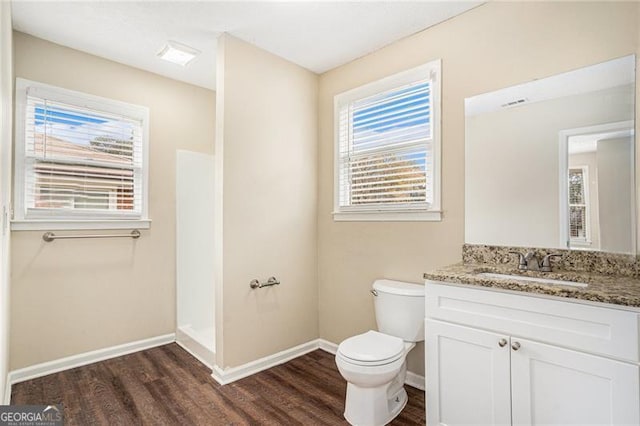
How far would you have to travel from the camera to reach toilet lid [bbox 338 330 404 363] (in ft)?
6.00

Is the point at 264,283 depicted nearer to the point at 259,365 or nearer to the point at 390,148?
the point at 259,365

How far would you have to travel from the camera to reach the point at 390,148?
2533 millimetres

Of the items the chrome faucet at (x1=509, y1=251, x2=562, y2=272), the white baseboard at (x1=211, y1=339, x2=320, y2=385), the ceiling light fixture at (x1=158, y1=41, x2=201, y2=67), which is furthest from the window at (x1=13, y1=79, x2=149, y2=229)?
the chrome faucet at (x1=509, y1=251, x2=562, y2=272)

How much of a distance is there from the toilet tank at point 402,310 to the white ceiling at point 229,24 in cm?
182

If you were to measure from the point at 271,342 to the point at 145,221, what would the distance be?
1544mm

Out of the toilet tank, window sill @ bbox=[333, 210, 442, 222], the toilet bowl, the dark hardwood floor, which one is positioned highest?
window sill @ bbox=[333, 210, 442, 222]

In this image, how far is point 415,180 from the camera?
239cm

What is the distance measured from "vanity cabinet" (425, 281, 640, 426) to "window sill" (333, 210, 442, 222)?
636mm

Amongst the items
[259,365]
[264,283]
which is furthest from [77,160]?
[259,365]

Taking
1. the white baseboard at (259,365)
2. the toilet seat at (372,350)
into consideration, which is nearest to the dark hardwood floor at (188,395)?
the white baseboard at (259,365)

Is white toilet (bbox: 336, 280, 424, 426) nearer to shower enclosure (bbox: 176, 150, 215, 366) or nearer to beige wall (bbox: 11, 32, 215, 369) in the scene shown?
shower enclosure (bbox: 176, 150, 215, 366)

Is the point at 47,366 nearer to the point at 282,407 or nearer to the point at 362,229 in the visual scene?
the point at 282,407

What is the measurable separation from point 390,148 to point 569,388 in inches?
69.2

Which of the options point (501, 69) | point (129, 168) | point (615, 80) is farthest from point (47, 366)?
point (615, 80)
